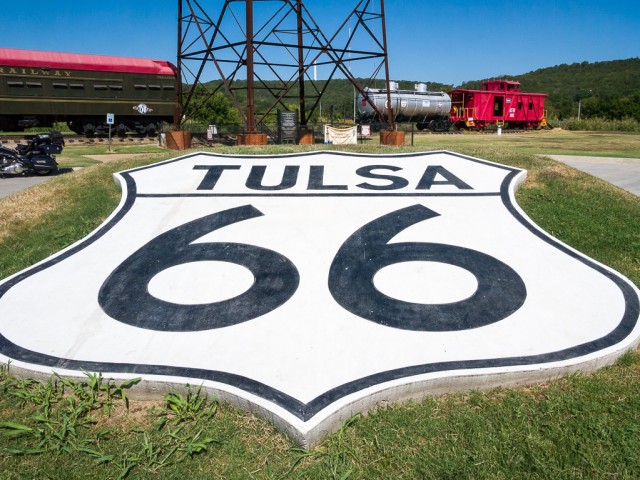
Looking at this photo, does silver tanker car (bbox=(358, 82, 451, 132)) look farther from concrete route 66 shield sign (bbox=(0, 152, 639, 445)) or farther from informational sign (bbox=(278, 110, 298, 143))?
concrete route 66 shield sign (bbox=(0, 152, 639, 445))

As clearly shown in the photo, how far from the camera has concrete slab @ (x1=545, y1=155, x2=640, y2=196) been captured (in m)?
13.1

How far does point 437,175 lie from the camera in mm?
8719

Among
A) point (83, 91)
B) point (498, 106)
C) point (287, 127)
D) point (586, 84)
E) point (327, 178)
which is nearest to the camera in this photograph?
point (327, 178)

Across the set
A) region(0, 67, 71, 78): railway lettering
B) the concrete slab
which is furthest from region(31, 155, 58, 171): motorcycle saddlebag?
the concrete slab

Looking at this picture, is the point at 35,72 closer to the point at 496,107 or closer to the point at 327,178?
the point at 327,178

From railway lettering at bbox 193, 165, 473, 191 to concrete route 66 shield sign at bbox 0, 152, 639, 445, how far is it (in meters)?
0.07

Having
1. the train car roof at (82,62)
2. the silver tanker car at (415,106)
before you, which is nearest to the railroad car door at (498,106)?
the silver tanker car at (415,106)

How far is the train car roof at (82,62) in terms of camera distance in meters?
25.9

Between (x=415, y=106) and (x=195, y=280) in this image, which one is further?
(x=415, y=106)

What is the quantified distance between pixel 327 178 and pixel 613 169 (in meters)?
12.3

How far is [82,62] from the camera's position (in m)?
27.4

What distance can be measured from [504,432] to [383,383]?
A: 3.01 ft

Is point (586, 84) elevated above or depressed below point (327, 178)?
above

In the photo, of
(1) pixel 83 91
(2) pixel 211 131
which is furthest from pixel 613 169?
(1) pixel 83 91
